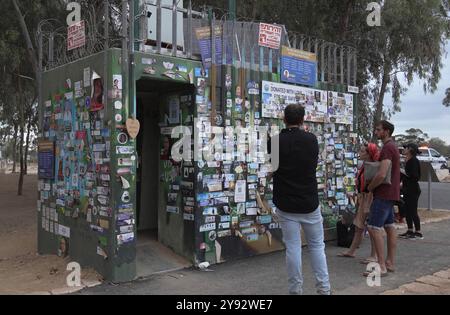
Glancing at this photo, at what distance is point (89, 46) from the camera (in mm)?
6785

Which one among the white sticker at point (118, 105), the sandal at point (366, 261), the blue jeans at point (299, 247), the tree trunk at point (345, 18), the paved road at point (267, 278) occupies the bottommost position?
the paved road at point (267, 278)

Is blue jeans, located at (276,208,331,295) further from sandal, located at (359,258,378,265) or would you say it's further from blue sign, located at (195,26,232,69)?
blue sign, located at (195,26,232,69)

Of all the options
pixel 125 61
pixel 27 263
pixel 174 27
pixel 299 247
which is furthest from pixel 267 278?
pixel 27 263

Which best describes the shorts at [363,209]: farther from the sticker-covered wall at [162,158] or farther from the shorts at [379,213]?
the sticker-covered wall at [162,158]

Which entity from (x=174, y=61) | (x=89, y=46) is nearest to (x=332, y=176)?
(x=174, y=61)

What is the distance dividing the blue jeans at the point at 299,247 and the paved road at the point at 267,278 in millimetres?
741

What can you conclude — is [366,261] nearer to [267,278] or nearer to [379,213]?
[379,213]

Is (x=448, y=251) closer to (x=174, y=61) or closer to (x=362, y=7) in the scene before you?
(x=174, y=61)

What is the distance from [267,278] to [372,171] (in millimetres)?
→ 1985

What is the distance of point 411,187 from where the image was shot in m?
9.16

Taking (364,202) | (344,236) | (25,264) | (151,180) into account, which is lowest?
(25,264)

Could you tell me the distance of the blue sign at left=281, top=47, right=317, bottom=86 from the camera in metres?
7.90

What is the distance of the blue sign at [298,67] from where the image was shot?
790 cm

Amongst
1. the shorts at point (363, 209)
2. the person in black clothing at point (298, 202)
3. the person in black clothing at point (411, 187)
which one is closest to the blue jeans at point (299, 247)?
the person in black clothing at point (298, 202)
